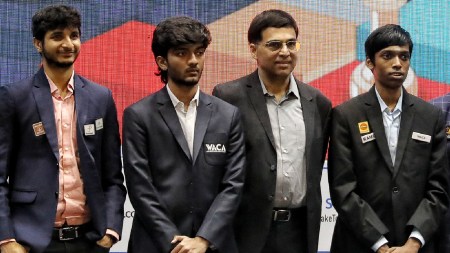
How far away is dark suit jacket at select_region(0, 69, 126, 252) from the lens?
3148mm

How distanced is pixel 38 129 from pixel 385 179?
165 cm

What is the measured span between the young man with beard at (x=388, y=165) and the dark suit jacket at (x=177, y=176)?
570 millimetres

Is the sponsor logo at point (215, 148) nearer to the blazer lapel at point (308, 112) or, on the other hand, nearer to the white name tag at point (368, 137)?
the blazer lapel at point (308, 112)

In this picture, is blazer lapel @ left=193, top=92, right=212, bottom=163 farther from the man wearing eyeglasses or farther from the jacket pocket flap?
the jacket pocket flap

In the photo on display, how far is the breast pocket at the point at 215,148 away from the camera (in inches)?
128

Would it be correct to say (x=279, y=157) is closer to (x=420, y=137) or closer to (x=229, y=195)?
(x=229, y=195)

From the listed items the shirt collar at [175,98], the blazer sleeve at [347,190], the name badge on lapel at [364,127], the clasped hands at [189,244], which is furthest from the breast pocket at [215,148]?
the name badge on lapel at [364,127]

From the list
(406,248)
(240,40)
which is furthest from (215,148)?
(240,40)

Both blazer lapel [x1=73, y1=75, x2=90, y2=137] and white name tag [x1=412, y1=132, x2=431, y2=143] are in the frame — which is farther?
white name tag [x1=412, y1=132, x2=431, y2=143]

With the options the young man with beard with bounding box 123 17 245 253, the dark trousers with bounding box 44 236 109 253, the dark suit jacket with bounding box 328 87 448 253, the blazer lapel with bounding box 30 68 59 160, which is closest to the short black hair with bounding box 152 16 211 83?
the young man with beard with bounding box 123 17 245 253

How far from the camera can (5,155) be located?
3.15 metres

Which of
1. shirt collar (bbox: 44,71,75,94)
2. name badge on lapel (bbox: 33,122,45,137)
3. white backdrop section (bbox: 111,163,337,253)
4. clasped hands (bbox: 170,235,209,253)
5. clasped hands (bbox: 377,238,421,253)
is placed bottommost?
white backdrop section (bbox: 111,163,337,253)

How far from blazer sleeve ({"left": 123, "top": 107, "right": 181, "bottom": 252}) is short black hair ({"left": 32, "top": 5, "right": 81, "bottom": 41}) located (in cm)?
49

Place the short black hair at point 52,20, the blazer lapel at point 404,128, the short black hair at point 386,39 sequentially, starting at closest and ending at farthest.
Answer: the short black hair at point 52,20 < the blazer lapel at point 404,128 < the short black hair at point 386,39
